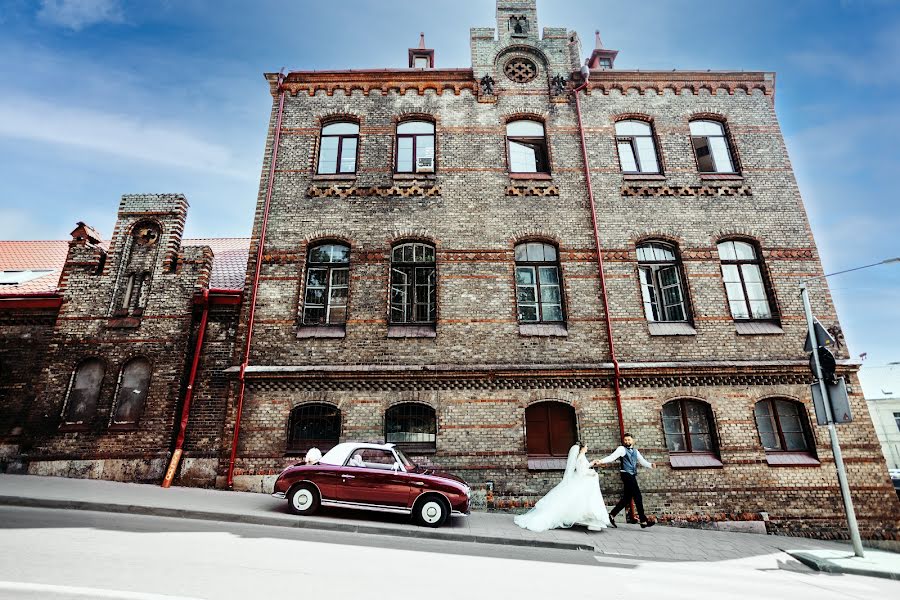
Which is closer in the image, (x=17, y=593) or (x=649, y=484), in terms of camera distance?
(x=17, y=593)

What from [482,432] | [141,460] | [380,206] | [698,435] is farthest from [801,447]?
[141,460]

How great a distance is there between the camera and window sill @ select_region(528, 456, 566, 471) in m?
9.48

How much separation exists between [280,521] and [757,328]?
11.1 meters

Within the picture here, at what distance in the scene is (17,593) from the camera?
12.9 feet

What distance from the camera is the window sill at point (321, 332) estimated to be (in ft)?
34.1

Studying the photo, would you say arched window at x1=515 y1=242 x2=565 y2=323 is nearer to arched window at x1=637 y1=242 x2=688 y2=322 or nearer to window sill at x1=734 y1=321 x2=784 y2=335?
arched window at x1=637 y1=242 x2=688 y2=322

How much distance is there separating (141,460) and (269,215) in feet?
20.8

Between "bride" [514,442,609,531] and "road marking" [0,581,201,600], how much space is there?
5.74 m

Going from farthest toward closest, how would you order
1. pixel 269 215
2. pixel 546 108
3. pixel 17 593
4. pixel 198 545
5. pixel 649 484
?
pixel 546 108 → pixel 269 215 → pixel 649 484 → pixel 198 545 → pixel 17 593

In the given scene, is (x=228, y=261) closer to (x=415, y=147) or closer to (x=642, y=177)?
(x=415, y=147)

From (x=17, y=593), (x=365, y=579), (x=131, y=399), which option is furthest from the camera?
(x=131, y=399)

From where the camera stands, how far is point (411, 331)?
34.5 ft

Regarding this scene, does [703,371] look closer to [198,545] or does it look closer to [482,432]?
[482,432]

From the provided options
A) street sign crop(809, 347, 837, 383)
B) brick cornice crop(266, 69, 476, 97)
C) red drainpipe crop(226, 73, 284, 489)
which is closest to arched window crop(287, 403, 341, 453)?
red drainpipe crop(226, 73, 284, 489)
